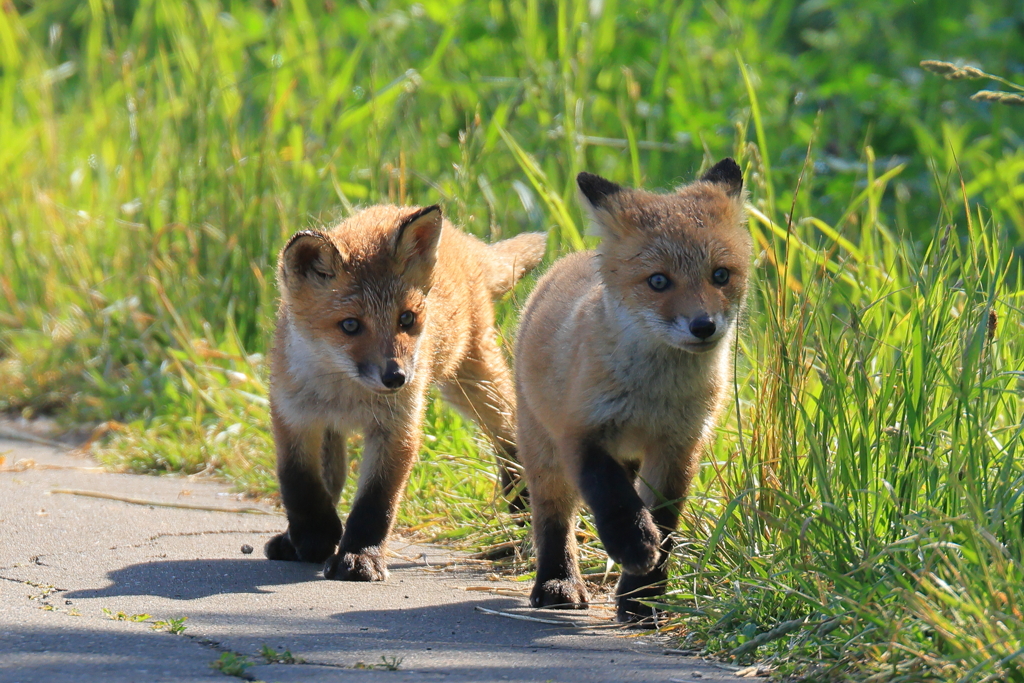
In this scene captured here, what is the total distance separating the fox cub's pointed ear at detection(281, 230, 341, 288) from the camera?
478cm

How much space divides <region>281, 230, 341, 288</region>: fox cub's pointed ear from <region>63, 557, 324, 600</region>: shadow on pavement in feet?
4.02

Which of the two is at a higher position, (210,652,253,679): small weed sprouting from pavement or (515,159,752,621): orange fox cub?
(515,159,752,621): orange fox cub

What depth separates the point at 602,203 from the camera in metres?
4.08

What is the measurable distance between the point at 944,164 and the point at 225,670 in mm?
7016

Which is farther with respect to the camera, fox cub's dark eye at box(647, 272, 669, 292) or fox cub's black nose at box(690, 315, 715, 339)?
fox cub's dark eye at box(647, 272, 669, 292)

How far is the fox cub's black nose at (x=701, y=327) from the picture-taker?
363 cm

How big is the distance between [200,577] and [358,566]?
609mm

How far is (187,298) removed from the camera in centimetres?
734

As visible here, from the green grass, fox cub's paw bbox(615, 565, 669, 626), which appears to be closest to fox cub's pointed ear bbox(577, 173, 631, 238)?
the green grass

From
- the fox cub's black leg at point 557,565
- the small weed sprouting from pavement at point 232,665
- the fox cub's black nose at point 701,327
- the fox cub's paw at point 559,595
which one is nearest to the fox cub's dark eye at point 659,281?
the fox cub's black nose at point 701,327

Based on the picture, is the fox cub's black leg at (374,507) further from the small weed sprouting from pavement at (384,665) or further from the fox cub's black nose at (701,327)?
the fox cub's black nose at (701,327)

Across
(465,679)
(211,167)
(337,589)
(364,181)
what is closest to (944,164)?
(364,181)

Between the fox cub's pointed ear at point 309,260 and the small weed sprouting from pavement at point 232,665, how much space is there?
7.26 feet

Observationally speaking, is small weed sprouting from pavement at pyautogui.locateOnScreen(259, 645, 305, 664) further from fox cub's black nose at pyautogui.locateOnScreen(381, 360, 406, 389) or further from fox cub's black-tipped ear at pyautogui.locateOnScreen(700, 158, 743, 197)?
fox cub's black-tipped ear at pyautogui.locateOnScreen(700, 158, 743, 197)
